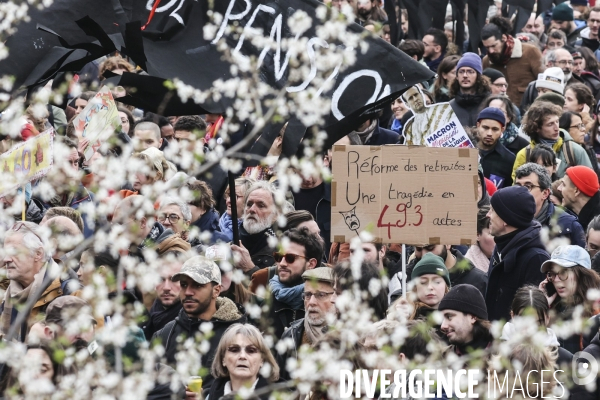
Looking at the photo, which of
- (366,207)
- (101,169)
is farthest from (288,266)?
(101,169)

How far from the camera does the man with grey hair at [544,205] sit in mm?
8914

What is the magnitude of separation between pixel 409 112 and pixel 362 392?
7.12m

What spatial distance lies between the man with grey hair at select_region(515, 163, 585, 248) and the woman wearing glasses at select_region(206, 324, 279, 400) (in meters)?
3.12

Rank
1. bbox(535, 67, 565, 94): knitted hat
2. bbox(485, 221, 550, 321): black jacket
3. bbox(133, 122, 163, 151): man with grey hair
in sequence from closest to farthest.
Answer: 1. bbox(485, 221, 550, 321): black jacket
2. bbox(133, 122, 163, 151): man with grey hair
3. bbox(535, 67, 565, 94): knitted hat

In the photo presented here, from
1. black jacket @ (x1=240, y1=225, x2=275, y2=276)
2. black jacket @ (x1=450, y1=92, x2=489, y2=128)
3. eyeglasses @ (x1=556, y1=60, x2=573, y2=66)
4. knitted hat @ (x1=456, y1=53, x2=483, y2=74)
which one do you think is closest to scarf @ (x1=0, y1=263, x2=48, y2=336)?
black jacket @ (x1=240, y1=225, x2=275, y2=276)

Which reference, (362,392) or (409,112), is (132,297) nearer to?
(362,392)

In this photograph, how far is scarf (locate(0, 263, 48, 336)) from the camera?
7484 millimetres

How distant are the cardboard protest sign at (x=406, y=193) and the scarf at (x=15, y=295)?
1769 millimetres

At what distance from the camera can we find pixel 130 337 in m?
5.91

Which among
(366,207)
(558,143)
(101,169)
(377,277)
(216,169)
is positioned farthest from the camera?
(558,143)

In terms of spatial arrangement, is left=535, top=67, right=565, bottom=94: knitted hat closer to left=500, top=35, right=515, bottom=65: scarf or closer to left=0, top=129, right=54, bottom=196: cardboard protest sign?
left=500, top=35, right=515, bottom=65: scarf

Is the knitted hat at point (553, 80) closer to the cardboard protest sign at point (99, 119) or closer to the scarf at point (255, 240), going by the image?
the scarf at point (255, 240)

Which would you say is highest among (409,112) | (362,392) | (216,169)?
(409,112)

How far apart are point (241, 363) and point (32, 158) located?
215 cm
